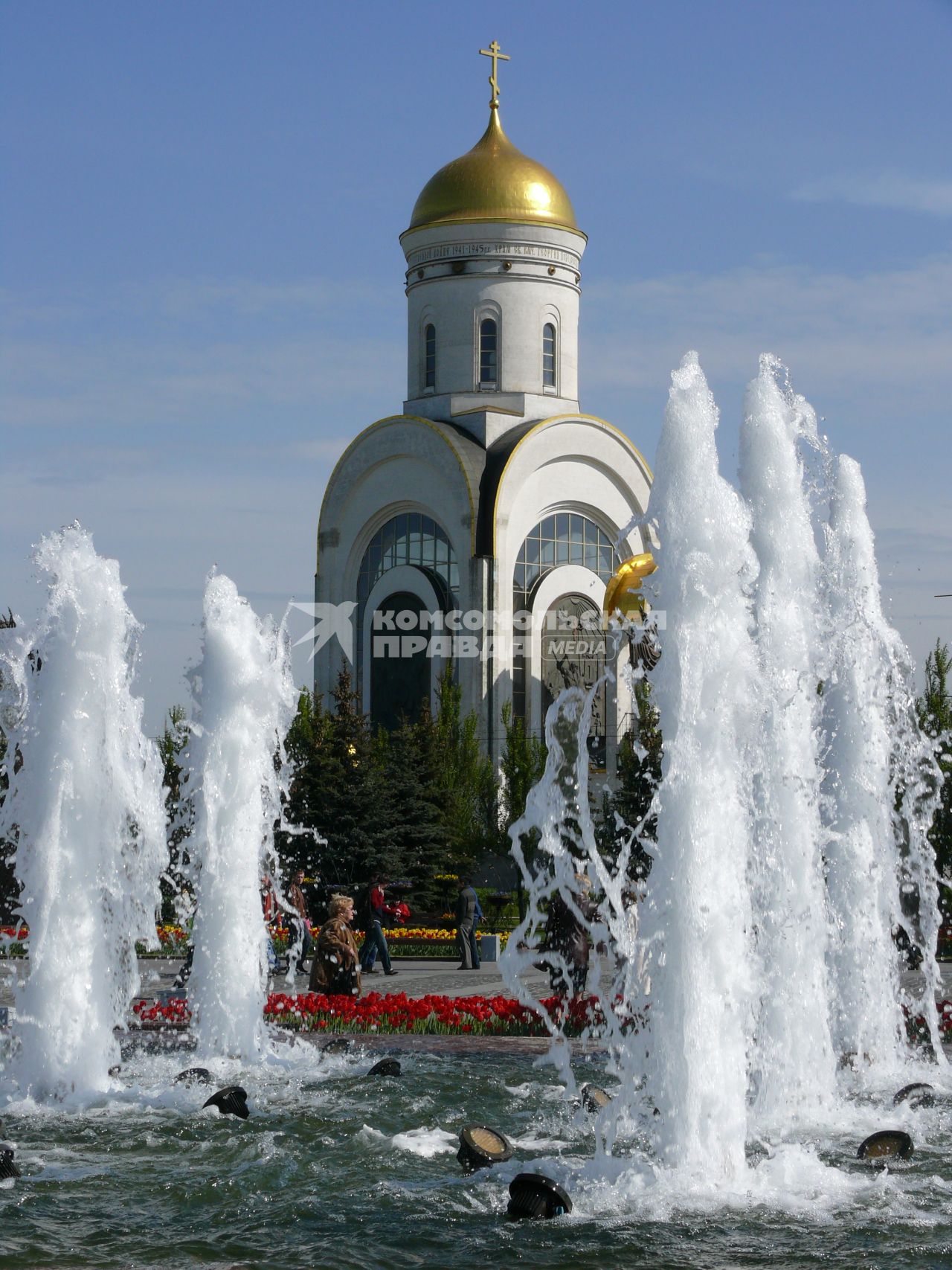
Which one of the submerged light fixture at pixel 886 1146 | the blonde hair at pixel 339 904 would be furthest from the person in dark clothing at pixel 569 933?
the submerged light fixture at pixel 886 1146

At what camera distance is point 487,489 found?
3784cm

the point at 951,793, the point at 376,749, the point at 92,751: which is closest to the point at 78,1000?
the point at 92,751

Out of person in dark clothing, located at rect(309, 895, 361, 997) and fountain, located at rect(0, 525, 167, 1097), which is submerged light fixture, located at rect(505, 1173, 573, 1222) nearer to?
fountain, located at rect(0, 525, 167, 1097)

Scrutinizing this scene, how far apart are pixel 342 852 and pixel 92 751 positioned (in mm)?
16262

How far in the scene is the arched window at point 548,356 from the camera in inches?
1583

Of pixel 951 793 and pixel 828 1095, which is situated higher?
pixel 951 793

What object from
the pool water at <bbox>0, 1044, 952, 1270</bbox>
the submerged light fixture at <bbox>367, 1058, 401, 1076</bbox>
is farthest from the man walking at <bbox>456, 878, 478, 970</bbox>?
the pool water at <bbox>0, 1044, 952, 1270</bbox>

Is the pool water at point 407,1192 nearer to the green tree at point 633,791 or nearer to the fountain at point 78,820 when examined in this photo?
the fountain at point 78,820

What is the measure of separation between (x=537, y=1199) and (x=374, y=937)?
1264 cm

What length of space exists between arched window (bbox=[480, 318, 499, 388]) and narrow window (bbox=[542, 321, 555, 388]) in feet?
3.90

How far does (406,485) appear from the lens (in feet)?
131

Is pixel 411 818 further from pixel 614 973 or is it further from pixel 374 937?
pixel 614 973

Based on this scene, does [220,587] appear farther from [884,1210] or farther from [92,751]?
[884,1210]

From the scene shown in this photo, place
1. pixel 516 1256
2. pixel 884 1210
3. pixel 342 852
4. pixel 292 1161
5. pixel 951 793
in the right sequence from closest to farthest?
pixel 516 1256, pixel 884 1210, pixel 292 1161, pixel 951 793, pixel 342 852
